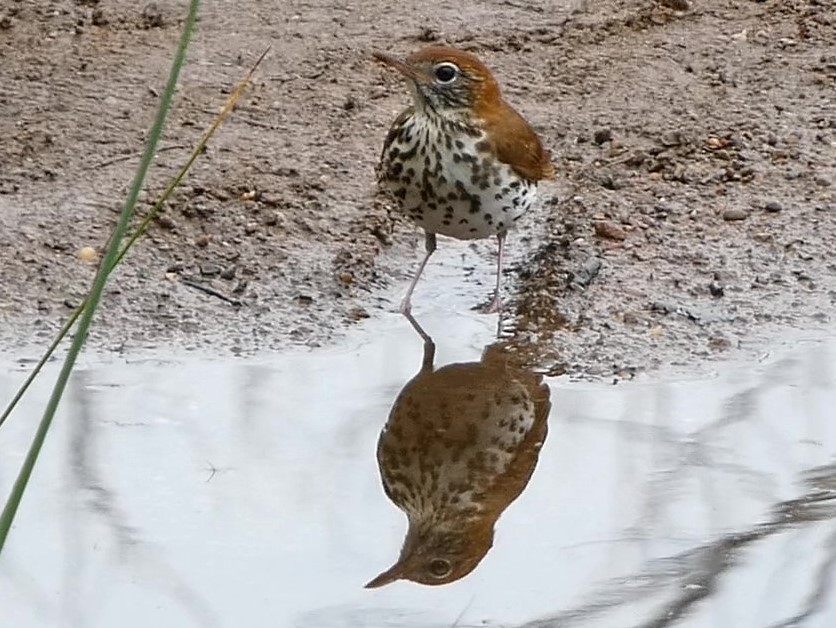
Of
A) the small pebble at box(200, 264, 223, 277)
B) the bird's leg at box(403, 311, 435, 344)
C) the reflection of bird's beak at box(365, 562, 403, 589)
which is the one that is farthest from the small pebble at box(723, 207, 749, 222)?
the reflection of bird's beak at box(365, 562, 403, 589)

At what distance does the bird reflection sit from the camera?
4.43m

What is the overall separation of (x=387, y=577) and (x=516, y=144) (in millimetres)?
2010

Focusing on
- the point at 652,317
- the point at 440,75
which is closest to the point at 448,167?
the point at 440,75

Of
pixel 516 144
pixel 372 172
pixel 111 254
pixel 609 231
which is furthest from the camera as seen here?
pixel 372 172

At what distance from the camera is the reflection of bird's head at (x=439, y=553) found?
14.0 feet

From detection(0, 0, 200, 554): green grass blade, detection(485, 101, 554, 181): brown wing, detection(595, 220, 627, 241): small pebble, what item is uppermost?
detection(0, 0, 200, 554): green grass blade

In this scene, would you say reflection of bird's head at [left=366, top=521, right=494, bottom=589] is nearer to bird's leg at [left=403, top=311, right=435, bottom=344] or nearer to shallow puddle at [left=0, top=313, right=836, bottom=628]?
shallow puddle at [left=0, top=313, right=836, bottom=628]

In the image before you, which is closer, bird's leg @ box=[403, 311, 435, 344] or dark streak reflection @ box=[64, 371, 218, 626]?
dark streak reflection @ box=[64, 371, 218, 626]

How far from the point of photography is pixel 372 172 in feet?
22.2

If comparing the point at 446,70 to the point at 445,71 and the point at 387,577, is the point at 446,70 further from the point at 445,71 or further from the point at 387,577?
the point at 387,577

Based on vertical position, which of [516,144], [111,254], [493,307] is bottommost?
[493,307]

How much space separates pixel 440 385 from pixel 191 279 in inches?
43.2

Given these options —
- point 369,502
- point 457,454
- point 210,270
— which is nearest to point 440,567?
point 369,502

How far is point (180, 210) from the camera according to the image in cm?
634
